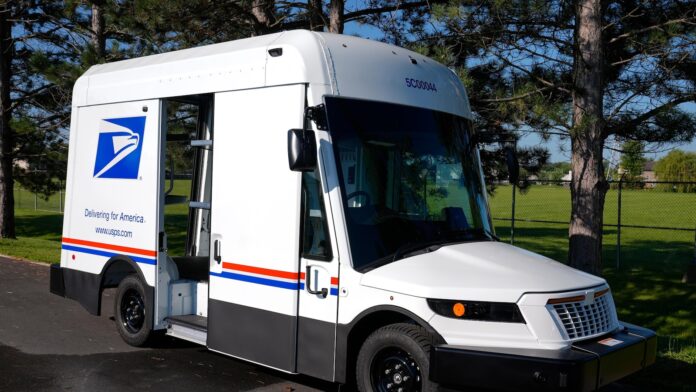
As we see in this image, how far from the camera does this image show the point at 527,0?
9234mm

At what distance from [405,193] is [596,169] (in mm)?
4865

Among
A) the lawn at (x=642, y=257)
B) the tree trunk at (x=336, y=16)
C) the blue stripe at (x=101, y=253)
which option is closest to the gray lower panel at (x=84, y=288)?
the blue stripe at (x=101, y=253)

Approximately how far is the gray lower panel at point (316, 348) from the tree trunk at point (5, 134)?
1701 centimetres

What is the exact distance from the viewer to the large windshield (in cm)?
550

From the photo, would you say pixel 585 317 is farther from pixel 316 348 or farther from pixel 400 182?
pixel 316 348

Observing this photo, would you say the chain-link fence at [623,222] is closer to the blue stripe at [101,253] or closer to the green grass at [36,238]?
the blue stripe at [101,253]

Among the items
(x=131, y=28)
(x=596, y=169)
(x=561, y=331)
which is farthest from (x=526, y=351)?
(x=131, y=28)

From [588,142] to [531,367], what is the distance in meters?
5.55

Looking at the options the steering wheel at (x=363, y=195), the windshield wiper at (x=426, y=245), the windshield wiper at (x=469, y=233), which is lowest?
the windshield wiper at (x=426, y=245)

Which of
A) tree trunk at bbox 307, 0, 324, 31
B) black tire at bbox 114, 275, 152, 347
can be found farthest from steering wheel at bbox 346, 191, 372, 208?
tree trunk at bbox 307, 0, 324, 31

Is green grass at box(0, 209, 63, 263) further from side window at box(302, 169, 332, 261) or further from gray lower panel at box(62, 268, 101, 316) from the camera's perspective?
side window at box(302, 169, 332, 261)

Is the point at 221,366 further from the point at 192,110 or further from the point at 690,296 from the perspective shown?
the point at 690,296

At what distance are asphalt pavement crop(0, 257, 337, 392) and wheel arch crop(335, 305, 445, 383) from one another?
0.89m

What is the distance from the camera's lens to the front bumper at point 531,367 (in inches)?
180
